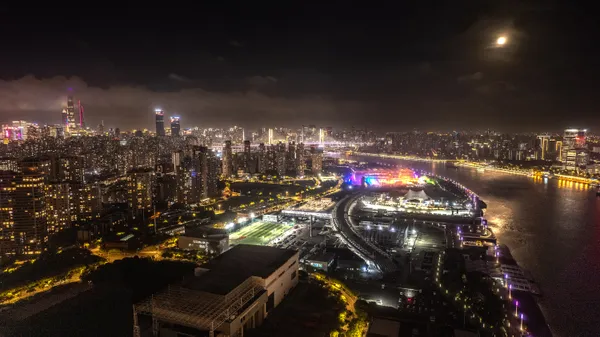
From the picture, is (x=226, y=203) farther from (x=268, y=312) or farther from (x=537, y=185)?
(x=537, y=185)

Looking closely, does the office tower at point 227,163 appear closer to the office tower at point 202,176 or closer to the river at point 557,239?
the office tower at point 202,176

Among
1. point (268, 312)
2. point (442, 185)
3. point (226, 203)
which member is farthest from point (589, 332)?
point (442, 185)

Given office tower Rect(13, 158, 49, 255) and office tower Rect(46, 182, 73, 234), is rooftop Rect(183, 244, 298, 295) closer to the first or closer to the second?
office tower Rect(13, 158, 49, 255)

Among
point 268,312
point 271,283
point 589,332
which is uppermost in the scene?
point 271,283

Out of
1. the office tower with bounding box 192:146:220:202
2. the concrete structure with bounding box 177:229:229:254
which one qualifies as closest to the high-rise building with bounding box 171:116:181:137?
the office tower with bounding box 192:146:220:202

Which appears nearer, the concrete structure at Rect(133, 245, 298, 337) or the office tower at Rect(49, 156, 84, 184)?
the concrete structure at Rect(133, 245, 298, 337)

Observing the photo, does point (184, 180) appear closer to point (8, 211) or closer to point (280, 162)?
point (8, 211)
